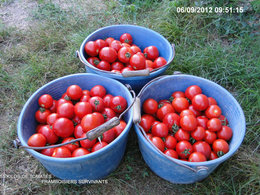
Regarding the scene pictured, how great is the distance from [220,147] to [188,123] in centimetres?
32

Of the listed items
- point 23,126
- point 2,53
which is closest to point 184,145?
point 23,126

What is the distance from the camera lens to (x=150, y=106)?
2107 mm

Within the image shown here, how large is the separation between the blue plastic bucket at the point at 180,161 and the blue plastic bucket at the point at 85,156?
0.21m

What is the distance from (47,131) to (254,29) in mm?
3045

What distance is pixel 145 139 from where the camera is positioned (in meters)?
1.75

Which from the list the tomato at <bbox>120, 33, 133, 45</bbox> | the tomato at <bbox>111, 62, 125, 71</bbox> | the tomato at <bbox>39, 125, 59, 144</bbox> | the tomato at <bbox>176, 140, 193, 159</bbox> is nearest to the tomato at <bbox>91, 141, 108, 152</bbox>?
the tomato at <bbox>39, 125, 59, 144</bbox>

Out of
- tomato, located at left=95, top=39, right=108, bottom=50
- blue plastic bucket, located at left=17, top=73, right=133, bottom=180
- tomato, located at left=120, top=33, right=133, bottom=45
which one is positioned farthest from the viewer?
tomato, located at left=120, top=33, right=133, bottom=45

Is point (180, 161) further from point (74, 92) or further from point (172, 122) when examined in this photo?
point (74, 92)

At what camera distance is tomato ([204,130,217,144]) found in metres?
1.96

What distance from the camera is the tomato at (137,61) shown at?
2285 millimetres

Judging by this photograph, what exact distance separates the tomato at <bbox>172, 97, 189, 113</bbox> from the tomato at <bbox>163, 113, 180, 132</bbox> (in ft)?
0.41

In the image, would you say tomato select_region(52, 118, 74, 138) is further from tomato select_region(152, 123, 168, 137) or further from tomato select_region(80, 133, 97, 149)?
tomato select_region(152, 123, 168, 137)

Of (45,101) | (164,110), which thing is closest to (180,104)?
(164,110)

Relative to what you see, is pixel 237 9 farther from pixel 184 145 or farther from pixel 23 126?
pixel 23 126
